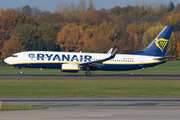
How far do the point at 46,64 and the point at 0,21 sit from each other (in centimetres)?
9515

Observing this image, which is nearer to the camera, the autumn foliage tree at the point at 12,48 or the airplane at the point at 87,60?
the airplane at the point at 87,60

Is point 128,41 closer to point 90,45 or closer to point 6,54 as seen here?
point 90,45

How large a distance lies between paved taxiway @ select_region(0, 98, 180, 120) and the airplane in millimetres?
26374

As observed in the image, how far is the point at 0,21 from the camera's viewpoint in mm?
138500

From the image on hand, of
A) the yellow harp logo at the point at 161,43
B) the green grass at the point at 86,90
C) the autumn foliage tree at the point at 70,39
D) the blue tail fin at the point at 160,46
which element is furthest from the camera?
the autumn foliage tree at the point at 70,39

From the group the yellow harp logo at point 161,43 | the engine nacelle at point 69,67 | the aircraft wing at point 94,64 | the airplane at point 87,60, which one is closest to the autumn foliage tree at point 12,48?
the airplane at point 87,60

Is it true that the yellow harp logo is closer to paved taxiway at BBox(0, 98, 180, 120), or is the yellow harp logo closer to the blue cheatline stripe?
the blue cheatline stripe

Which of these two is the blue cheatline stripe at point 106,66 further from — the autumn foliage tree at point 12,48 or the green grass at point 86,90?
the autumn foliage tree at point 12,48

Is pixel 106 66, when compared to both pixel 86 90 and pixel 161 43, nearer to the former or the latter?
pixel 161 43

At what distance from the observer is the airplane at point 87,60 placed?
51.2 meters
